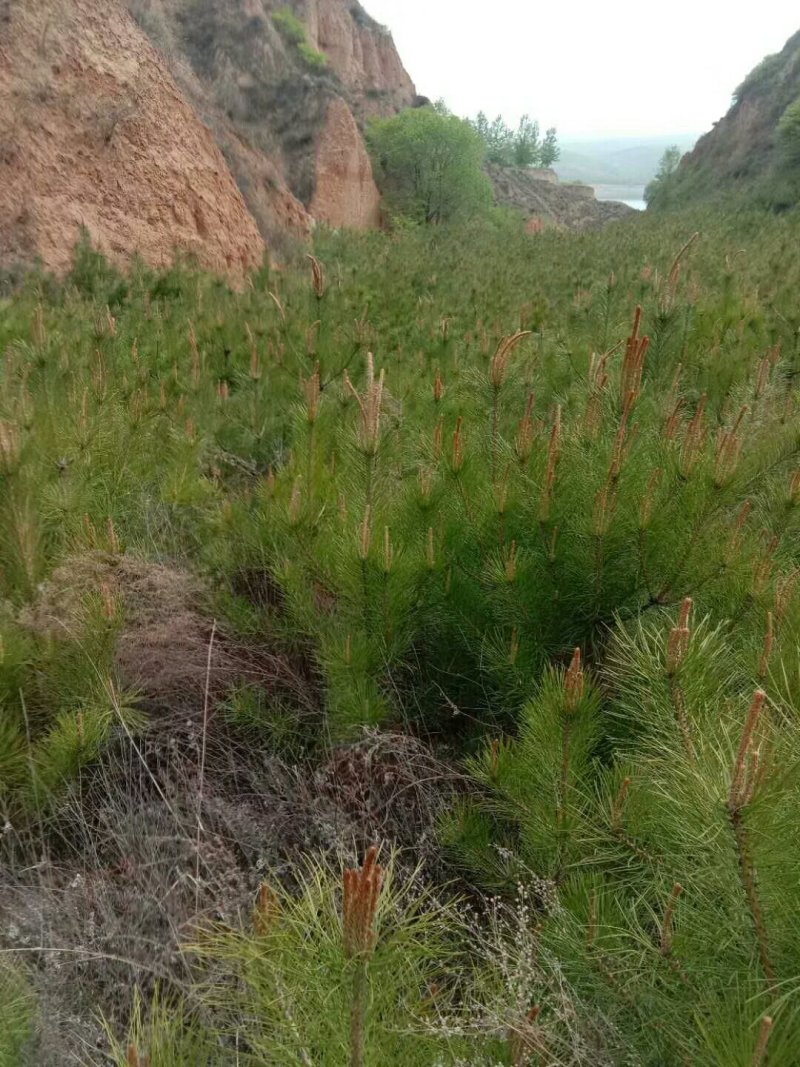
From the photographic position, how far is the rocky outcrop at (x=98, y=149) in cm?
776

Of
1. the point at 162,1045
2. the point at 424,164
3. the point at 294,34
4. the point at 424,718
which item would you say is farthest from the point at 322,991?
the point at 424,164

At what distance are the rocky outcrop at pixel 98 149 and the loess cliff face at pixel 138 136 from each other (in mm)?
18

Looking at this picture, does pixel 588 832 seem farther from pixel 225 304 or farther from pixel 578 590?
pixel 225 304

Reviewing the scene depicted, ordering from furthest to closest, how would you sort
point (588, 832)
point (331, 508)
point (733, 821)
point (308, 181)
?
1. point (308, 181)
2. point (331, 508)
3. point (588, 832)
4. point (733, 821)

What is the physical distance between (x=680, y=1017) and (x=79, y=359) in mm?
3694

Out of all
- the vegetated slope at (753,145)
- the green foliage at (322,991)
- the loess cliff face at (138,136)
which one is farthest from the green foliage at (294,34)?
the green foliage at (322,991)

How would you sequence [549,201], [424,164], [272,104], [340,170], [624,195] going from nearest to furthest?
[272,104]
[340,170]
[424,164]
[549,201]
[624,195]

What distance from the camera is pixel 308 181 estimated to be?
57.7ft

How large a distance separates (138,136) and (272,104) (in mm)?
9664

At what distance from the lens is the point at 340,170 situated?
18.6 m

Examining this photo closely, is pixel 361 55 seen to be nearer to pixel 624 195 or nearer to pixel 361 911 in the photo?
pixel 361 911

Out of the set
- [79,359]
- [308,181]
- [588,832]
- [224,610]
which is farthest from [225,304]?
[308,181]

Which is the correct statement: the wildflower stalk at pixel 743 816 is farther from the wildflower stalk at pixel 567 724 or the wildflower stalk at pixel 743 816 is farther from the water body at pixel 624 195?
the water body at pixel 624 195

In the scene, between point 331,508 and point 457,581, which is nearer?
point 457,581
